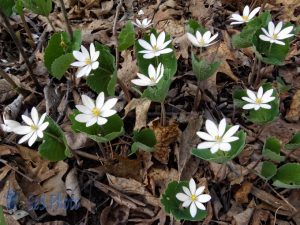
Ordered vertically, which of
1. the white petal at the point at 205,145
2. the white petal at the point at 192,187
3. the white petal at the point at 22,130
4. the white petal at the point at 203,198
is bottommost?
the white petal at the point at 203,198

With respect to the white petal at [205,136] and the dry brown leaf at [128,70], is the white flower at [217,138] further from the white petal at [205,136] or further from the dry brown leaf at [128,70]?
the dry brown leaf at [128,70]

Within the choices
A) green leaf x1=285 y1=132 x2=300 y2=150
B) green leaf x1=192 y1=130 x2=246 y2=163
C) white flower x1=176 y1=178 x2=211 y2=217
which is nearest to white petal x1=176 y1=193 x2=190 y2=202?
white flower x1=176 y1=178 x2=211 y2=217

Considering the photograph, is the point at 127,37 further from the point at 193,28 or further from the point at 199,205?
the point at 199,205

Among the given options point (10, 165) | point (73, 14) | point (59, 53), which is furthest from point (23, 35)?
point (10, 165)

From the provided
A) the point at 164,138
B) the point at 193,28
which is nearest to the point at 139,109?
the point at 164,138

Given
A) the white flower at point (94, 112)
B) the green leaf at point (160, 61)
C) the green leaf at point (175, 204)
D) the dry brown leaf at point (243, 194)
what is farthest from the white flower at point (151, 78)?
the dry brown leaf at point (243, 194)
